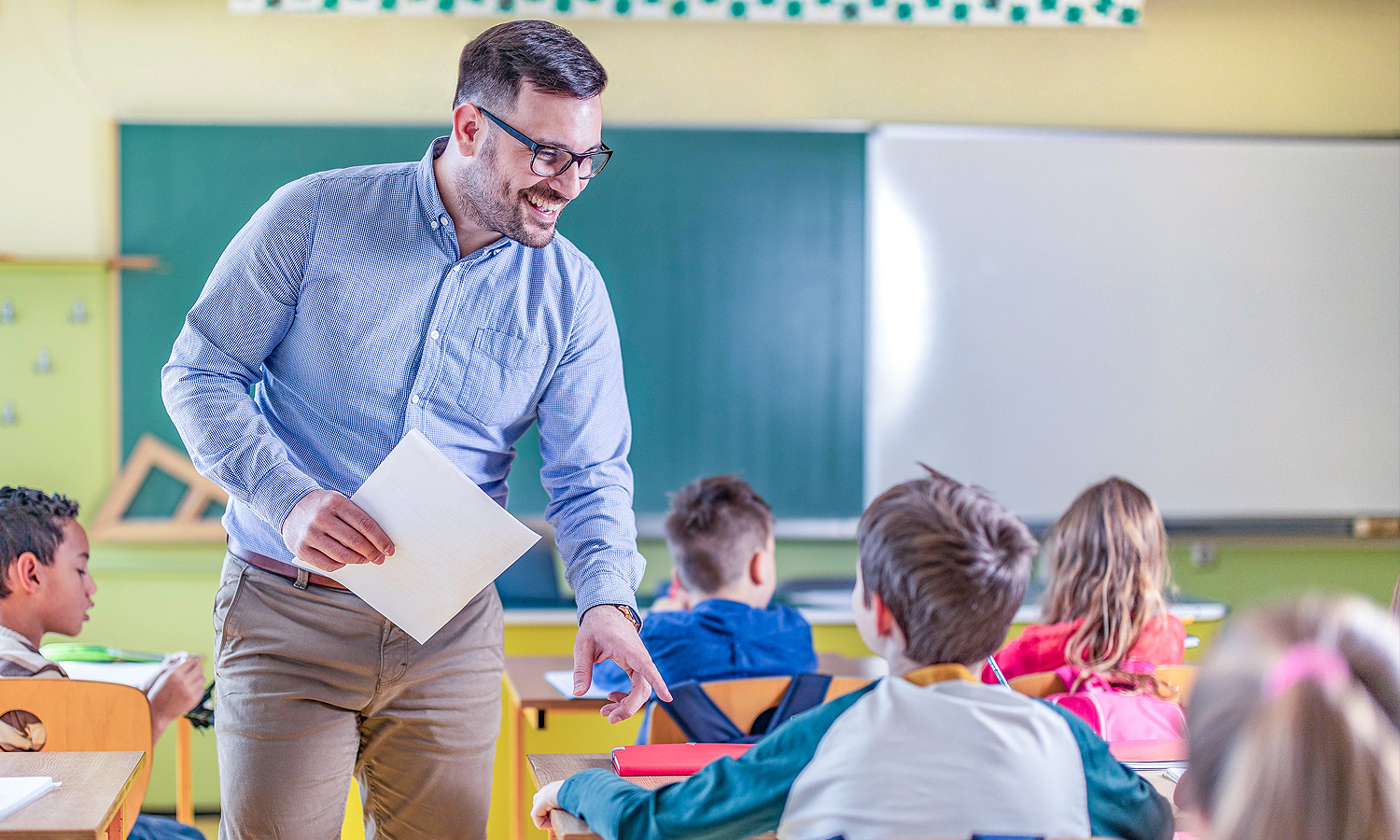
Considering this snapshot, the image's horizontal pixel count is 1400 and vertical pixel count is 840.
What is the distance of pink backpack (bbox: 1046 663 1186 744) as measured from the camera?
1.97 metres

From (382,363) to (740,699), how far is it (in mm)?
899

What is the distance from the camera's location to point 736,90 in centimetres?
370

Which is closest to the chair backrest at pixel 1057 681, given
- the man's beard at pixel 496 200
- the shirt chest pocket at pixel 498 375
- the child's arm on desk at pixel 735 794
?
the child's arm on desk at pixel 735 794

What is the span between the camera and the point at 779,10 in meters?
3.68

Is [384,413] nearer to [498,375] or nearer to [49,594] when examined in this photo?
[498,375]

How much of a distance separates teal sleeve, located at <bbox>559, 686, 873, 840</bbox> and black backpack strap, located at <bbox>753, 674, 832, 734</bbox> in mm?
731

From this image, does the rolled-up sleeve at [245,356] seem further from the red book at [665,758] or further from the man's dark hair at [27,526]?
the man's dark hair at [27,526]

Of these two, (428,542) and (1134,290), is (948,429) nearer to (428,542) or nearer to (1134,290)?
(1134,290)

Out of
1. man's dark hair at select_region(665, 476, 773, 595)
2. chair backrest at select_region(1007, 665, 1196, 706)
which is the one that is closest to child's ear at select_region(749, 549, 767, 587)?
man's dark hair at select_region(665, 476, 773, 595)

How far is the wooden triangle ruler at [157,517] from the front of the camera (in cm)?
345

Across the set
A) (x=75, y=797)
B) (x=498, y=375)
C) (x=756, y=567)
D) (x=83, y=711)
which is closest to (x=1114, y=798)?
(x=498, y=375)

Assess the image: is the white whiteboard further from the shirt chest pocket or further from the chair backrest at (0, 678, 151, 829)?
the chair backrest at (0, 678, 151, 829)

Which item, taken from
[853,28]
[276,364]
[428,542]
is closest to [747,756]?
[428,542]

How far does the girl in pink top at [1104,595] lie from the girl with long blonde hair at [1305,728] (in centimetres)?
140
